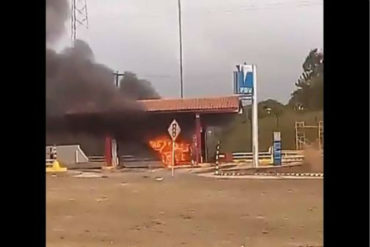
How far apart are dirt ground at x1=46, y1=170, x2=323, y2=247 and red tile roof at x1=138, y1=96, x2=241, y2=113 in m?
0.49

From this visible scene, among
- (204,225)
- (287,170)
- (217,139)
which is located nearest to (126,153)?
(217,139)

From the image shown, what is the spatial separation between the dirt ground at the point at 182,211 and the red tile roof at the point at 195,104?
49cm

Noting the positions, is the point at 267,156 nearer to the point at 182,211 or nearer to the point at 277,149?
the point at 277,149

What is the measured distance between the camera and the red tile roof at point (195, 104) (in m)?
2.09

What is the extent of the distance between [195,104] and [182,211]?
128 centimetres

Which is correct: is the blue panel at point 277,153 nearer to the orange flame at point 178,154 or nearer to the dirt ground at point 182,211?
the dirt ground at point 182,211

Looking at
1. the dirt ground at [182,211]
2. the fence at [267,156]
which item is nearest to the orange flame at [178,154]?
the dirt ground at [182,211]

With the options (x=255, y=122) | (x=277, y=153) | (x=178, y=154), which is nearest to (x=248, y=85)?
(x=255, y=122)

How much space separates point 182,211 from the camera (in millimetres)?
3576

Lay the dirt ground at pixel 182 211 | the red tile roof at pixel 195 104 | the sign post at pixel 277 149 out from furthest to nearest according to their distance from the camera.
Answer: the sign post at pixel 277 149, the dirt ground at pixel 182 211, the red tile roof at pixel 195 104
